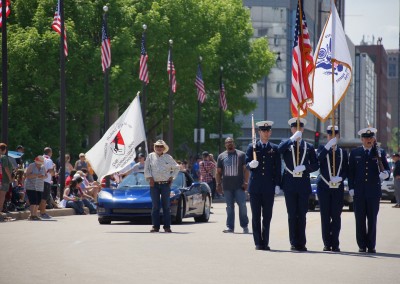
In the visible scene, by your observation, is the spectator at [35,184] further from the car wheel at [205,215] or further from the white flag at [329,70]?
the white flag at [329,70]

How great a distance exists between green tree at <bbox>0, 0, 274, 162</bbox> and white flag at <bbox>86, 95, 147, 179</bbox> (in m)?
17.9

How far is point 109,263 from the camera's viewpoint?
14453mm

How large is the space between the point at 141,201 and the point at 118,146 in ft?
20.2

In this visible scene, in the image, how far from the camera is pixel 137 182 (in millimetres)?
26484

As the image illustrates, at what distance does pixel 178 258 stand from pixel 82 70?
35340mm

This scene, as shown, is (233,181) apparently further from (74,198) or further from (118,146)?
(74,198)

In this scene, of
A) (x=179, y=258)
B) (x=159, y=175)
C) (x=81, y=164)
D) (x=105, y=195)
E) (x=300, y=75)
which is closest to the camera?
(x=179, y=258)

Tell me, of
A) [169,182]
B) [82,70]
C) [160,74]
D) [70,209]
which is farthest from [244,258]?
[160,74]

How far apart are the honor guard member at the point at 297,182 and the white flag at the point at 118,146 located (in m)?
13.8

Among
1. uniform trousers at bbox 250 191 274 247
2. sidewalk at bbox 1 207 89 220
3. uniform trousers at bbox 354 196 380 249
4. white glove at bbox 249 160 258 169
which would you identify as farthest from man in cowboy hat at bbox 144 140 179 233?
sidewalk at bbox 1 207 89 220

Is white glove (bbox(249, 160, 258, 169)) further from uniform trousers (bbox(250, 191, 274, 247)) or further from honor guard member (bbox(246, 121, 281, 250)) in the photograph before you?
uniform trousers (bbox(250, 191, 274, 247))

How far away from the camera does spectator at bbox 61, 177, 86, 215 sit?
32.1 m

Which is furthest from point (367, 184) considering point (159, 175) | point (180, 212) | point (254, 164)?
point (180, 212)

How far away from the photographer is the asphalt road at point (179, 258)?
12883 mm
